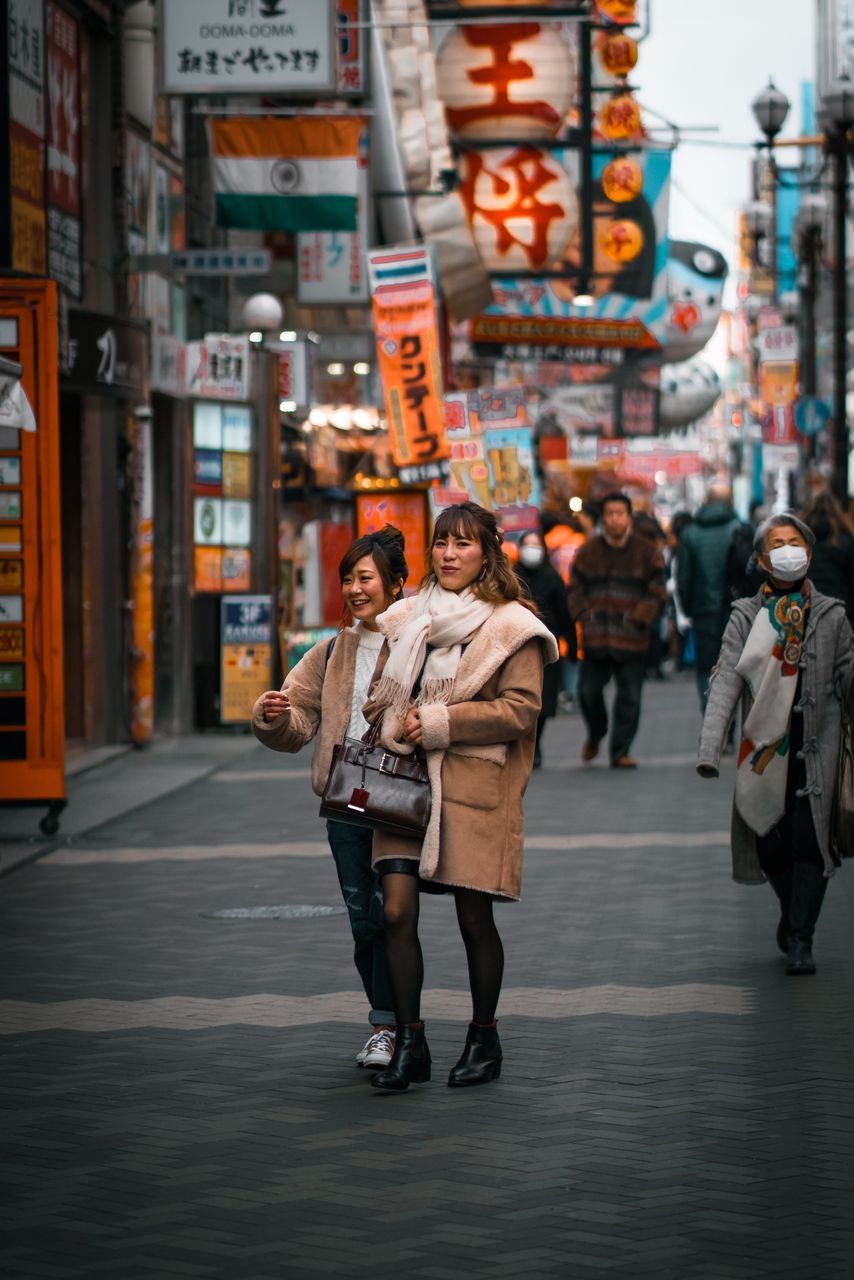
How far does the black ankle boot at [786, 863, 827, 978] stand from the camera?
359 inches

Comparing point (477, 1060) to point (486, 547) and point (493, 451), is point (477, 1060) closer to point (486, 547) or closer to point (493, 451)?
point (486, 547)

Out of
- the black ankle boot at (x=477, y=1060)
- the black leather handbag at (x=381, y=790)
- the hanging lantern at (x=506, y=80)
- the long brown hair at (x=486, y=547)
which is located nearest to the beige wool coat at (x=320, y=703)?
the black leather handbag at (x=381, y=790)

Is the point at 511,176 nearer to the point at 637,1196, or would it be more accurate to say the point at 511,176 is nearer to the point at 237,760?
the point at 237,760

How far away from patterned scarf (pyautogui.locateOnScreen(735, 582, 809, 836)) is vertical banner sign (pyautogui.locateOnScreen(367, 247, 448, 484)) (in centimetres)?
1188

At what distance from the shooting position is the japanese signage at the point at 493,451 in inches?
890

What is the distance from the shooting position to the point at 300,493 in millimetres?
26406

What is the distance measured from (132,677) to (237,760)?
1.36m

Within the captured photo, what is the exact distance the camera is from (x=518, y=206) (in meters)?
26.1

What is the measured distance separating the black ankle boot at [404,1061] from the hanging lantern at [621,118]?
24.3 m

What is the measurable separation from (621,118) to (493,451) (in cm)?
900

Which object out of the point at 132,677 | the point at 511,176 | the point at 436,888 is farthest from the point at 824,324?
the point at 436,888

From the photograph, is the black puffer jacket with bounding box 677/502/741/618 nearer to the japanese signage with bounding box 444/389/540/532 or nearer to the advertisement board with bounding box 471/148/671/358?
the japanese signage with bounding box 444/389/540/532

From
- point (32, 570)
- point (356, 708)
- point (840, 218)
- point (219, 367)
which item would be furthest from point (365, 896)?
point (840, 218)

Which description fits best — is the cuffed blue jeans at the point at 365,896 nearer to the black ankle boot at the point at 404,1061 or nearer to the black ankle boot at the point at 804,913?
the black ankle boot at the point at 404,1061
